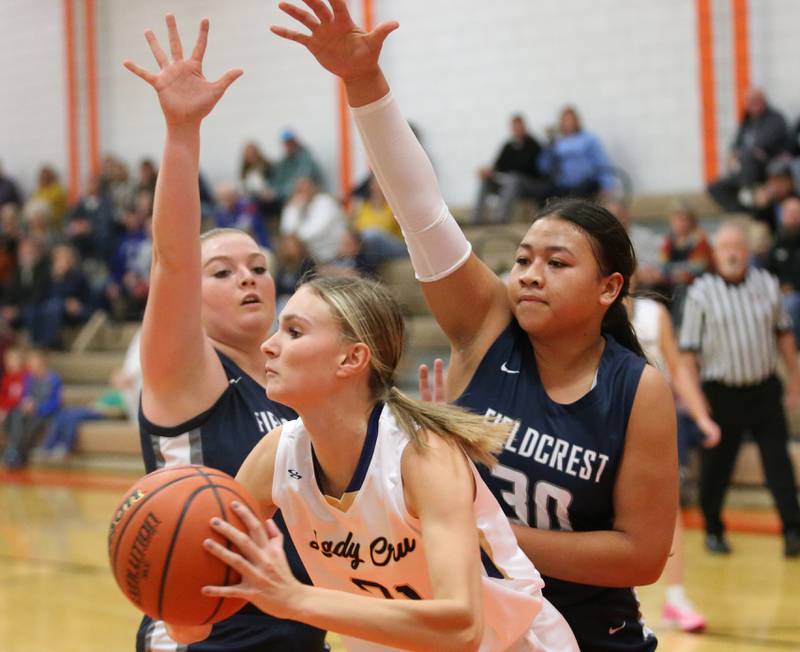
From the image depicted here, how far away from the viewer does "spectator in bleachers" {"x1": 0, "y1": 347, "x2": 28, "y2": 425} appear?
38.0 feet

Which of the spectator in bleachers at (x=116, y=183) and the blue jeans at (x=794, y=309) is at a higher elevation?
the spectator in bleachers at (x=116, y=183)

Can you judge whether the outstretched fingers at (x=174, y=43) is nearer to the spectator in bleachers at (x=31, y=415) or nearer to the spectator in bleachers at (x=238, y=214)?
the spectator in bleachers at (x=31, y=415)

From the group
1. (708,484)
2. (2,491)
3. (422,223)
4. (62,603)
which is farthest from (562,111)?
(422,223)

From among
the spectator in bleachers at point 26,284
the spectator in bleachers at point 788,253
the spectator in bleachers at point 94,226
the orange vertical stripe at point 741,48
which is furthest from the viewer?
the spectator in bleachers at point 94,226

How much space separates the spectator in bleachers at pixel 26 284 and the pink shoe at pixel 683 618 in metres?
9.97

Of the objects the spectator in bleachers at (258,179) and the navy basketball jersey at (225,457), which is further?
the spectator in bleachers at (258,179)

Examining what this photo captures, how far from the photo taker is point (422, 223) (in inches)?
93.5

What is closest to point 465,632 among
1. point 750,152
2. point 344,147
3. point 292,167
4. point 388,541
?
point 388,541

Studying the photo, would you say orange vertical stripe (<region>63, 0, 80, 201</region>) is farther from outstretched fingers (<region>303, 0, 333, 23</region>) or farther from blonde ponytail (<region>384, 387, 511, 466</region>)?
blonde ponytail (<region>384, 387, 511, 466</region>)

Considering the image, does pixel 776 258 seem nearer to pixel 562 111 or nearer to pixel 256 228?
pixel 562 111

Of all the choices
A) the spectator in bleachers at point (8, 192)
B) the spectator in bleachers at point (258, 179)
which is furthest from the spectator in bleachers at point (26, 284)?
the spectator in bleachers at point (258, 179)

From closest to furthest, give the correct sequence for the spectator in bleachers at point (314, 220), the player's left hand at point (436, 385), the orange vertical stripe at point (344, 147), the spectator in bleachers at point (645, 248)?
the player's left hand at point (436, 385) → the spectator in bleachers at point (645, 248) → the spectator in bleachers at point (314, 220) → the orange vertical stripe at point (344, 147)

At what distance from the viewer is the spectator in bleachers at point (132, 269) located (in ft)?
42.1

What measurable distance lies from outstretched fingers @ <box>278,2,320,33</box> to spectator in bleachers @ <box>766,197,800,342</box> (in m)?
6.84
